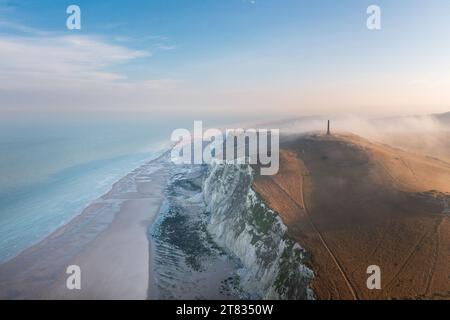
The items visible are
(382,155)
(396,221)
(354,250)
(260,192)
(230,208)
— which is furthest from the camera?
(382,155)

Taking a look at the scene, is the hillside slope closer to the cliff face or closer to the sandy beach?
the cliff face

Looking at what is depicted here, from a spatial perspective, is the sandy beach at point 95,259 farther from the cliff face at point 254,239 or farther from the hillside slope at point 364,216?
the hillside slope at point 364,216

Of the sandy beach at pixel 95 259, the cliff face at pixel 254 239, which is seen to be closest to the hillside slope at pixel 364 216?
the cliff face at pixel 254 239

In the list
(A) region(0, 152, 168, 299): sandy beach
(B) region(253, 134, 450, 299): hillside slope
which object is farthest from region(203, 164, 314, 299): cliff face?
(A) region(0, 152, 168, 299): sandy beach

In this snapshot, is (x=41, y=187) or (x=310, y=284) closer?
(x=310, y=284)

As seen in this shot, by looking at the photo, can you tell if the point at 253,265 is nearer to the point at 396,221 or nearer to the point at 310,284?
the point at 310,284

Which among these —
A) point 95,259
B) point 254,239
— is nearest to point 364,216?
point 254,239

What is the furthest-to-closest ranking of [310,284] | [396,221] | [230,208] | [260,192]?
[230,208] < [260,192] < [396,221] < [310,284]
